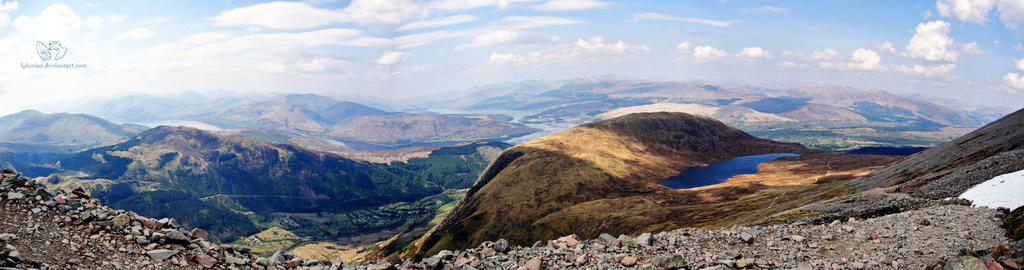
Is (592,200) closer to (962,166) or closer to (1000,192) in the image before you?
(962,166)

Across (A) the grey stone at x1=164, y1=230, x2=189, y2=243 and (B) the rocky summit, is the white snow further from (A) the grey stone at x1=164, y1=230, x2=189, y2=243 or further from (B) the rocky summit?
(A) the grey stone at x1=164, y1=230, x2=189, y2=243

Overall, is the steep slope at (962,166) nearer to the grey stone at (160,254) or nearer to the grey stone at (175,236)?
the grey stone at (175,236)

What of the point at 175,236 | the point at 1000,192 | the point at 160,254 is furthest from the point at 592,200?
the point at 160,254

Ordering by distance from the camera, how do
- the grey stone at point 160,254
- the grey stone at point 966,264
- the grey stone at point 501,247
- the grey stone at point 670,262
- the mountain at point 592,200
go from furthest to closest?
the mountain at point 592,200
the grey stone at point 501,247
the grey stone at point 670,262
the grey stone at point 966,264
the grey stone at point 160,254

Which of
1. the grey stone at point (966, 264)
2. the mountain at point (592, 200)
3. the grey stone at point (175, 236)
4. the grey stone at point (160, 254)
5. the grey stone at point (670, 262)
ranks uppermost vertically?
the grey stone at point (175, 236)

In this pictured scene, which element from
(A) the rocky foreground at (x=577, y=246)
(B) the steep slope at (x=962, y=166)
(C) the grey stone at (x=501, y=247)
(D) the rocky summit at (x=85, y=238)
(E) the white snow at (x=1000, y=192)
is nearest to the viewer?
(D) the rocky summit at (x=85, y=238)

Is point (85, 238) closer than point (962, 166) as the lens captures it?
Yes

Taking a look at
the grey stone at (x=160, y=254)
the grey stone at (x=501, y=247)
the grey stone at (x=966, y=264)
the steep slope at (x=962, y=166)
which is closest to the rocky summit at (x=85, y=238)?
the grey stone at (x=160, y=254)
